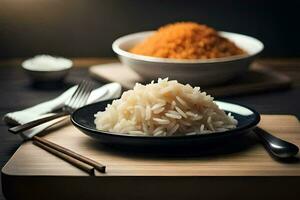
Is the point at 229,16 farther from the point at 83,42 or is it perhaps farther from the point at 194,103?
the point at 194,103

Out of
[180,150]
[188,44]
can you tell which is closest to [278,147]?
[180,150]

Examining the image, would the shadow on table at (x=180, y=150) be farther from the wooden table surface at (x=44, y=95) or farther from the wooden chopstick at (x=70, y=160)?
the wooden table surface at (x=44, y=95)

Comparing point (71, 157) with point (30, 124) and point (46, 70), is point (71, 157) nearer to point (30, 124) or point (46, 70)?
point (30, 124)

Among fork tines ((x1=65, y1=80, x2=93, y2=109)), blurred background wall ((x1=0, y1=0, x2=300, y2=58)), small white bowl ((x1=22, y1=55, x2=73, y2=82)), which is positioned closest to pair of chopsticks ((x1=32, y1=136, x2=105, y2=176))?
fork tines ((x1=65, y1=80, x2=93, y2=109))
